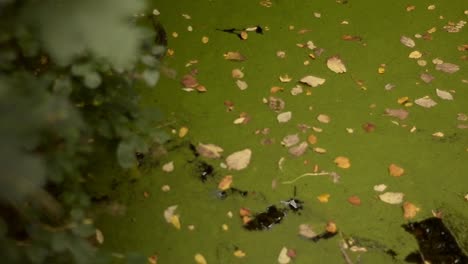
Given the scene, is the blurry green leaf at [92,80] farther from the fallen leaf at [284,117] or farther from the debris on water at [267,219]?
the fallen leaf at [284,117]

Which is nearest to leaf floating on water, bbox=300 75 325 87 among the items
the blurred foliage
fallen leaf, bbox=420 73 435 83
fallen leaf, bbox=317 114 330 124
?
fallen leaf, bbox=317 114 330 124

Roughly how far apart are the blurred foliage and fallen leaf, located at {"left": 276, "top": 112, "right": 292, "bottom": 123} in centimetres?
113

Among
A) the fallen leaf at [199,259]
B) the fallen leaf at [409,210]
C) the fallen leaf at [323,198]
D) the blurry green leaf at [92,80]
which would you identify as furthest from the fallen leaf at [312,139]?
the blurry green leaf at [92,80]

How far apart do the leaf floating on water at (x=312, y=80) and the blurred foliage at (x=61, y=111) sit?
4.84 feet

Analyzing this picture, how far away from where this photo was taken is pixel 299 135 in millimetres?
2469

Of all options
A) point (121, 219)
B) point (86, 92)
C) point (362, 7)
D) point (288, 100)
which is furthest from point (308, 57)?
point (86, 92)

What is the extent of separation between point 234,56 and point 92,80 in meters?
1.75

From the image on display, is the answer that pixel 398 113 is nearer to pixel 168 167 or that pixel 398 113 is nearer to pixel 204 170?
pixel 204 170

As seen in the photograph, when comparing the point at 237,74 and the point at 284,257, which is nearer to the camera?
the point at 284,257

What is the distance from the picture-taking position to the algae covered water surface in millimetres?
2043

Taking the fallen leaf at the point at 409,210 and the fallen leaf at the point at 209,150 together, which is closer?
the fallen leaf at the point at 409,210

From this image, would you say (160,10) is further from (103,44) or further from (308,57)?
(103,44)

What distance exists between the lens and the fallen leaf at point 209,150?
2.34 m

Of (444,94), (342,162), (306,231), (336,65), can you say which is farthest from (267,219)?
(444,94)
